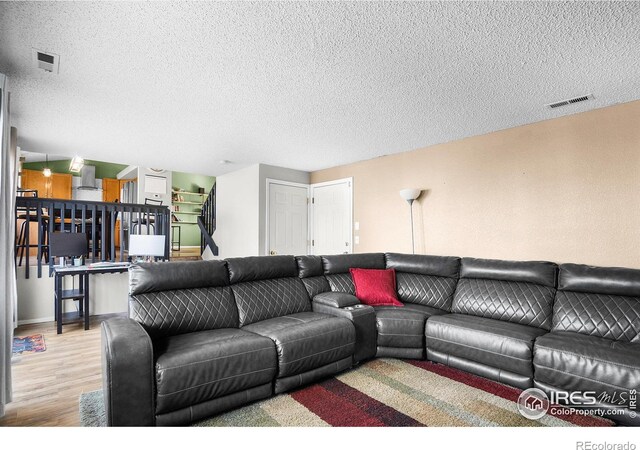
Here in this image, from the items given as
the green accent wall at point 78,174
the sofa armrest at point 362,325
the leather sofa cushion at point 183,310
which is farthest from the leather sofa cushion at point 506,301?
the green accent wall at point 78,174

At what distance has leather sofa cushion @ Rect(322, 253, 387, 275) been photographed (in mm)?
3719

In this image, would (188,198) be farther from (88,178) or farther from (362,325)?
(362,325)

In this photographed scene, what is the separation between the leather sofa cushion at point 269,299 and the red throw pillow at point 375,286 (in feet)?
2.01

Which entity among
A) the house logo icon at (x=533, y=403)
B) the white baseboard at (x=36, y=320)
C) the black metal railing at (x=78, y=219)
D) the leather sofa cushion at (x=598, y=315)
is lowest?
the house logo icon at (x=533, y=403)

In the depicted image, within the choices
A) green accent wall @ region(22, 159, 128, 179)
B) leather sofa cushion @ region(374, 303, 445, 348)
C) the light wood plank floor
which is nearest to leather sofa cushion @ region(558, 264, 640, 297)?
leather sofa cushion @ region(374, 303, 445, 348)

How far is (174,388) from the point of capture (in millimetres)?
1891

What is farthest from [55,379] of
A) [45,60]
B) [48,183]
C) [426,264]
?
[48,183]

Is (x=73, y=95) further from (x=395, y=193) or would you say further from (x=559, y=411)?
(x=559, y=411)

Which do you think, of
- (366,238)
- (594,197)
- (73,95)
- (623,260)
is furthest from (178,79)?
(623,260)

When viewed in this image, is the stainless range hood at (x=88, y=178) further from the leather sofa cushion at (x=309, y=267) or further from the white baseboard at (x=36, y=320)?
the leather sofa cushion at (x=309, y=267)

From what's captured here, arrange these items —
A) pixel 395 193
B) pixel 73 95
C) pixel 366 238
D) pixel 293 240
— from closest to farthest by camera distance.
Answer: pixel 73 95 < pixel 395 193 < pixel 366 238 < pixel 293 240

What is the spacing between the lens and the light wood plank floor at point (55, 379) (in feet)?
6.94

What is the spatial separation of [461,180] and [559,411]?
8.64ft

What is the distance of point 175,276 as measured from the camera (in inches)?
104
